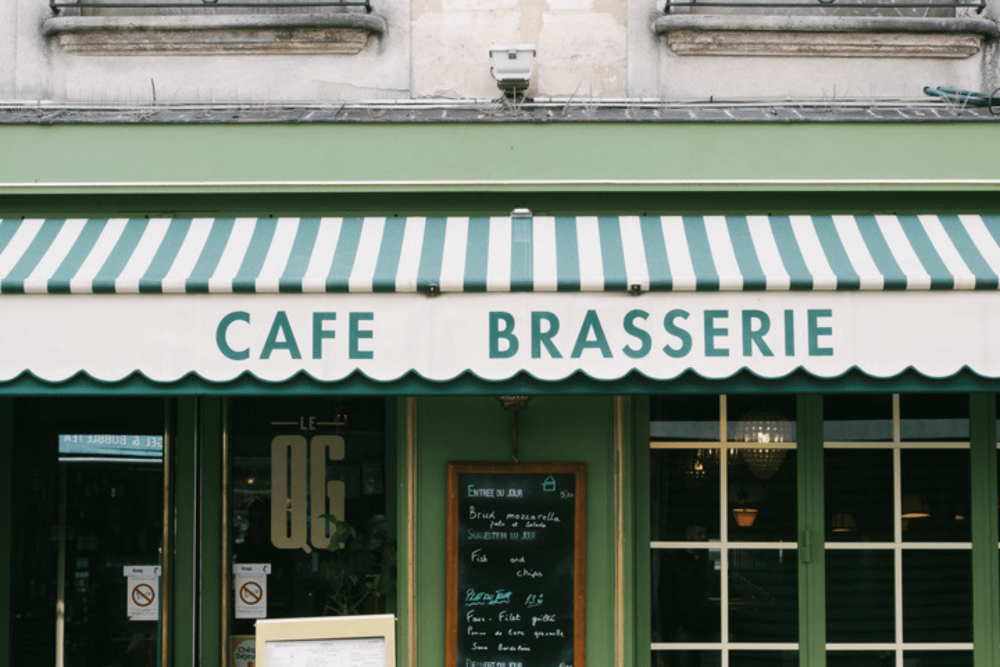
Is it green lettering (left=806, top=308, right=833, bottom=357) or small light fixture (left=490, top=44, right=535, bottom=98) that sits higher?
small light fixture (left=490, top=44, right=535, bottom=98)

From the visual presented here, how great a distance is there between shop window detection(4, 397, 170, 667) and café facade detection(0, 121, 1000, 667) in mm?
20

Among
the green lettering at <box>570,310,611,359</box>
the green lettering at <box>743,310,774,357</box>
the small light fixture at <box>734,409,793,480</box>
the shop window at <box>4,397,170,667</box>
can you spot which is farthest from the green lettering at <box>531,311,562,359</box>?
the shop window at <box>4,397,170,667</box>

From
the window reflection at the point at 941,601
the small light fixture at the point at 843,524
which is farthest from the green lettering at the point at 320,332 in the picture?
the window reflection at the point at 941,601

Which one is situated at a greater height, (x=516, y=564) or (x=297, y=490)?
(x=297, y=490)

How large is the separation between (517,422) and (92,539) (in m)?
3.06

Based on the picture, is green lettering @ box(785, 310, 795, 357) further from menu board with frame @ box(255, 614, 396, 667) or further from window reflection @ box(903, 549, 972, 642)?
menu board with frame @ box(255, 614, 396, 667)

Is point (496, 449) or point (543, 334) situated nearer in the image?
point (543, 334)

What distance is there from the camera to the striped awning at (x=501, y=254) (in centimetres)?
535

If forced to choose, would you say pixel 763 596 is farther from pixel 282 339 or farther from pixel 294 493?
pixel 282 339

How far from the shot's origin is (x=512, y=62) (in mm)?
6766

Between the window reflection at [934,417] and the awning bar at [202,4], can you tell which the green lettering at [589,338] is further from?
the awning bar at [202,4]

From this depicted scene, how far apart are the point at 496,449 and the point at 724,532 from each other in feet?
5.00

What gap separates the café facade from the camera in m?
5.32

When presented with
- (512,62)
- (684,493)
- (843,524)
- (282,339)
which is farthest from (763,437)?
(282,339)
